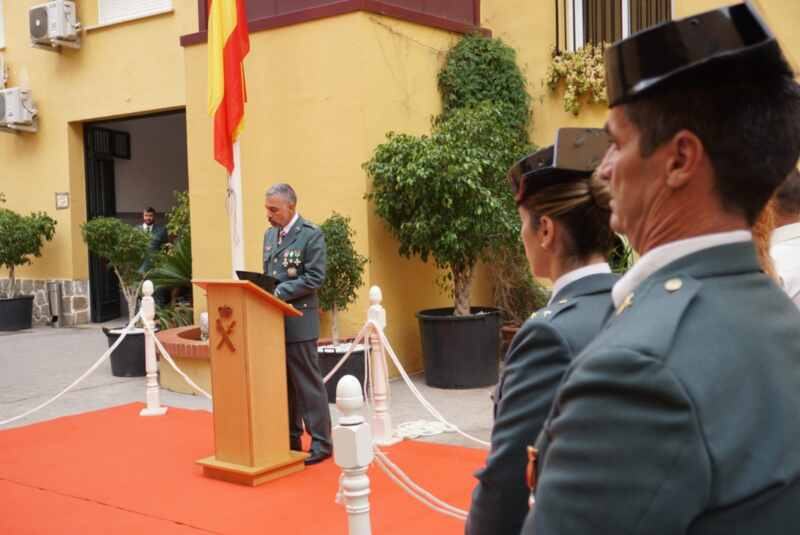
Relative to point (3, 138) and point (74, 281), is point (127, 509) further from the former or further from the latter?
point (3, 138)

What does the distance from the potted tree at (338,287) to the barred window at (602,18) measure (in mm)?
3595

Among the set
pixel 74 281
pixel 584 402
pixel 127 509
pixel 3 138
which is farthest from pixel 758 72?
pixel 3 138

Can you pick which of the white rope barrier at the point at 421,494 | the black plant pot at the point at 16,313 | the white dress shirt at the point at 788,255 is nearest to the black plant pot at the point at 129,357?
the black plant pot at the point at 16,313

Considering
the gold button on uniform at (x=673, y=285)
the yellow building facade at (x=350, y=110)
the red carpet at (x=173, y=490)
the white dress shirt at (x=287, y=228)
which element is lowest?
the red carpet at (x=173, y=490)

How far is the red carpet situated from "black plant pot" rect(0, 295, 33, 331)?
6911mm

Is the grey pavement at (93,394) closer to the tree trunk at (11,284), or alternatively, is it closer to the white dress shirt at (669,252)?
the tree trunk at (11,284)

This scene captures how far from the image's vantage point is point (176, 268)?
9438 mm

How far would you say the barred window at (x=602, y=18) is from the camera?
346 inches

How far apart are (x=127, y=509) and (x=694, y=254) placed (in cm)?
399

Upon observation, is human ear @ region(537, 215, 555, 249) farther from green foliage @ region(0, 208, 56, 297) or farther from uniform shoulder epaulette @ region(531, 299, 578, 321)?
green foliage @ region(0, 208, 56, 297)

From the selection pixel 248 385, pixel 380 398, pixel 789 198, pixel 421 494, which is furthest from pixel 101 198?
pixel 789 198

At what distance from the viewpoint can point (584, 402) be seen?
37.2 inches

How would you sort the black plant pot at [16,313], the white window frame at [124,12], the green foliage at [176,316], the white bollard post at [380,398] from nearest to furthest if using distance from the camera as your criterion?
the white bollard post at [380,398]
the green foliage at [176,316]
the white window frame at [124,12]
the black plant pot at [16,313]

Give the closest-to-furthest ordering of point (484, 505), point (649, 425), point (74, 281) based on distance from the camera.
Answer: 1. point (649, 425)
2. point (484, 505)
3. point (74, 281)
